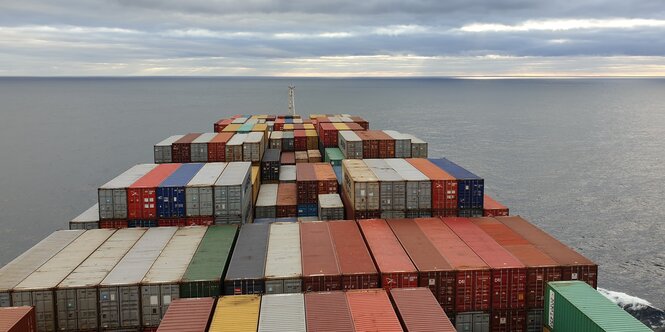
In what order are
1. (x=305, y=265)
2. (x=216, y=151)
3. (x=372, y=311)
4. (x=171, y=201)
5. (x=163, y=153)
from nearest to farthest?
(x=372, y=311)
(x=305, y=265)
(x=171, y=201)
(x=216, y=151)
(x=163, y=153)

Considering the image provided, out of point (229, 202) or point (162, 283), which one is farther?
point (229, 202)

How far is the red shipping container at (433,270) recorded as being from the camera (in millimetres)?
28016

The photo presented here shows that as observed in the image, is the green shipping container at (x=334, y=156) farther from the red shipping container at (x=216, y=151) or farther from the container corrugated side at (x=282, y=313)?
the container corrugated side at (x=282, y=313)

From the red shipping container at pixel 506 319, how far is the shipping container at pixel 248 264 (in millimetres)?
13798

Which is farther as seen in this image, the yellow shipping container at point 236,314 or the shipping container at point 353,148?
the shipping container at point 353,148

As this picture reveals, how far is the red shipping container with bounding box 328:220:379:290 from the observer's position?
91.1 ft

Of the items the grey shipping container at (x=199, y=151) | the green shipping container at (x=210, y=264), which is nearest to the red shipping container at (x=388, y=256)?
the green shipping container at (x=210, y=264)

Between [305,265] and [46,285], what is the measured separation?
14183 mm

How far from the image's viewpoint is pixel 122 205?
37.1m

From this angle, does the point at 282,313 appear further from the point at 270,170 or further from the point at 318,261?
the point at 270,170

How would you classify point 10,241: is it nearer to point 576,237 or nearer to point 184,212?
point 184,212

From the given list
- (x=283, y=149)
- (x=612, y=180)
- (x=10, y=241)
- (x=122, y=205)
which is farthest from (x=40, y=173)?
(x=612, y=180)

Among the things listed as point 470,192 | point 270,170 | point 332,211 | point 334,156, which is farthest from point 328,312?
point 334,156

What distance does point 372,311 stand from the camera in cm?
2275
